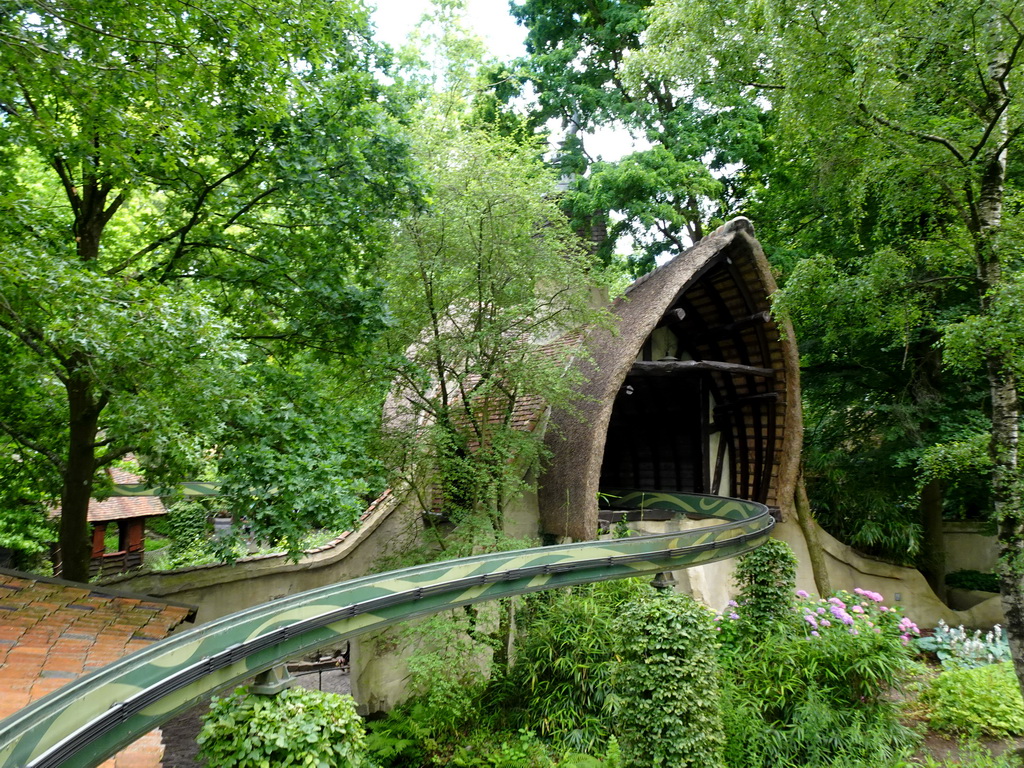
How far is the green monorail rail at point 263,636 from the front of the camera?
2.53 metres

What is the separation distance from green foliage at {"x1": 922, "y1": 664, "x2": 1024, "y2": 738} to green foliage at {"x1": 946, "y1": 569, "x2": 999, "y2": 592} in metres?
5.17

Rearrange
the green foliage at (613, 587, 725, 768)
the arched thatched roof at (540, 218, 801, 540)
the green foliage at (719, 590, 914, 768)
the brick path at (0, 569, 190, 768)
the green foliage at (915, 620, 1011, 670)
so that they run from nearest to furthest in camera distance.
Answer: the brick path at (0, 569, 190, 768)
the green foliage at (613, 587, 725, 768)
the green foliage at (719, 590, 914, 768)
the arched thatched roof at (540, 218, 801, 540)
the green foliage at (915, 620, 1011, 670)

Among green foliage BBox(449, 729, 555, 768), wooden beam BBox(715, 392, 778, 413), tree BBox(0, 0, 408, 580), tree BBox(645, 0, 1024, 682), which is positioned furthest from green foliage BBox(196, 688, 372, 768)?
wooden beam BBox(715, 392, 778, 413)

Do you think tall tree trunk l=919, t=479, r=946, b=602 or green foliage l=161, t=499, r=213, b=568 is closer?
tall tree trunk l=919, t=479, r=946, b=602

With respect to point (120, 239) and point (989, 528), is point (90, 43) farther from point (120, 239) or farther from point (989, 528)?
point (989, 528)

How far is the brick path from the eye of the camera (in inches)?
136

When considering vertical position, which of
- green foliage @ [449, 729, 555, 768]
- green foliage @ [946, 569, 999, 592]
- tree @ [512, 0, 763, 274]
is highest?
tree @ [512, 0, 763, 274]

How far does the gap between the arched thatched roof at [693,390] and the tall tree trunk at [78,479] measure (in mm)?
4464

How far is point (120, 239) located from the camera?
7.46 m

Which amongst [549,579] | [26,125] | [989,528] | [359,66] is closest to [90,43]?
[26,125]

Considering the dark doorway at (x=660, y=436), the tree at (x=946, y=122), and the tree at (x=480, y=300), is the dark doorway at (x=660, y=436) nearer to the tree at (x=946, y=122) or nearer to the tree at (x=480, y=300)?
the tree at (x=480, y=300)

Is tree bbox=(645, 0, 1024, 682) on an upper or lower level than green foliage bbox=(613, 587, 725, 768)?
upper

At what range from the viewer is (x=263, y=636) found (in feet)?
11.0

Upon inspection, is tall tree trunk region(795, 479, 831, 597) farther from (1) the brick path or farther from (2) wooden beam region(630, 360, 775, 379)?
(1) the brick path
